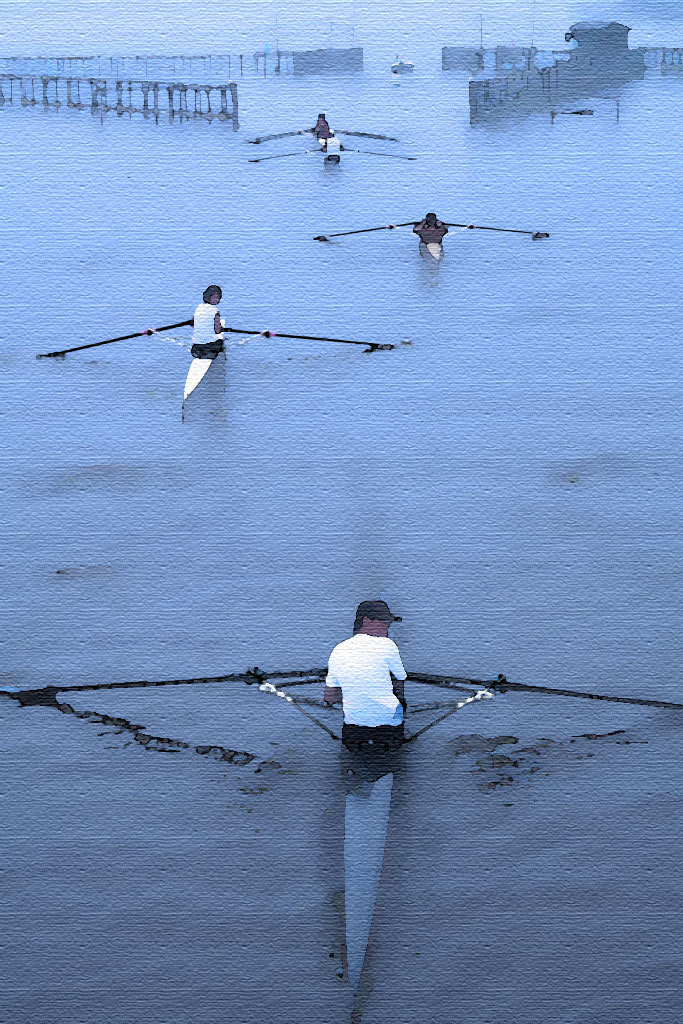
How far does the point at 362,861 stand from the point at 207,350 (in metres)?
18.6

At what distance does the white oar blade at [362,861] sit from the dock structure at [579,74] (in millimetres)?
86009

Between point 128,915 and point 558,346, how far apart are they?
2264cm

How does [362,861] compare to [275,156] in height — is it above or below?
below

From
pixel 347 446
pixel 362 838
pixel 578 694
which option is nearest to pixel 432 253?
pixel 347 446

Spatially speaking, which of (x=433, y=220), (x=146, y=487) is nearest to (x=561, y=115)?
(x=433, y=220)

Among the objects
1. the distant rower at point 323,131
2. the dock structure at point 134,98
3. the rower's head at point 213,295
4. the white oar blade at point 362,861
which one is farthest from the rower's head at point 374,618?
the dock structure at point 134,98

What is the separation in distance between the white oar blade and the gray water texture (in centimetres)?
347

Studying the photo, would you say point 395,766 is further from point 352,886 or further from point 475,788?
point 352,886

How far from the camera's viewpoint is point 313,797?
1326 centimetres

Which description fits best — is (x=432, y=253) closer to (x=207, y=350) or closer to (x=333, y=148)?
(x=207, y=350)

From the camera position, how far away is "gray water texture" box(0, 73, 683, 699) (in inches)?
681

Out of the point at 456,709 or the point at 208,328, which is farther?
the point at 208,328

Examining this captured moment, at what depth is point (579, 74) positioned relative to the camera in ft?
A: 337

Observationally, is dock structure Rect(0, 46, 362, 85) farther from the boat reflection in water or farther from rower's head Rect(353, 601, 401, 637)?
the boat reflection in water
